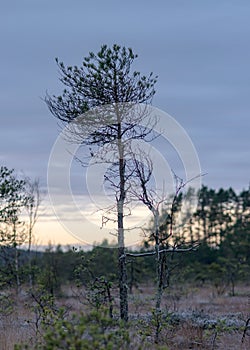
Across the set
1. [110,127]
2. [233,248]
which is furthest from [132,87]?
[233,248]

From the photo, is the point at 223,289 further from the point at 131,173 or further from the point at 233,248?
the point at 131,173

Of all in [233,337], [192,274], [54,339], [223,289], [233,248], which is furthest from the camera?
[233,248]

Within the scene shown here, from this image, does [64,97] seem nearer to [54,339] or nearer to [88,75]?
[88,75]

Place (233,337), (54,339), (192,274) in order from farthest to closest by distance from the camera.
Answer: (192,274)
(233,337)
(54,339)

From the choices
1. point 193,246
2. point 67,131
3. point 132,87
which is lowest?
point 193,246

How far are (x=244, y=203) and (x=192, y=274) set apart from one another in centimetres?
1713

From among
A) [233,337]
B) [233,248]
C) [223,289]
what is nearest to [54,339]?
[233,337]

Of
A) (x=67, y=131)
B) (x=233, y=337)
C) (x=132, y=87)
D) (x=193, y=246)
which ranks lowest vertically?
(x=233, y=337)

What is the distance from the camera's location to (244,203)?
5688cm

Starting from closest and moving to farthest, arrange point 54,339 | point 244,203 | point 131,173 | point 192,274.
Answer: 1. point 54,339
2. point 131,173
3. point 192,274
4. point 244,203

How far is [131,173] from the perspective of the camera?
13828 millimetres

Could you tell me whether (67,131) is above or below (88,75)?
below

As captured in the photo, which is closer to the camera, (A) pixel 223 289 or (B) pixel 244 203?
(A) pixel 223 289

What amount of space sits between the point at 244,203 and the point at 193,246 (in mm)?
44052
